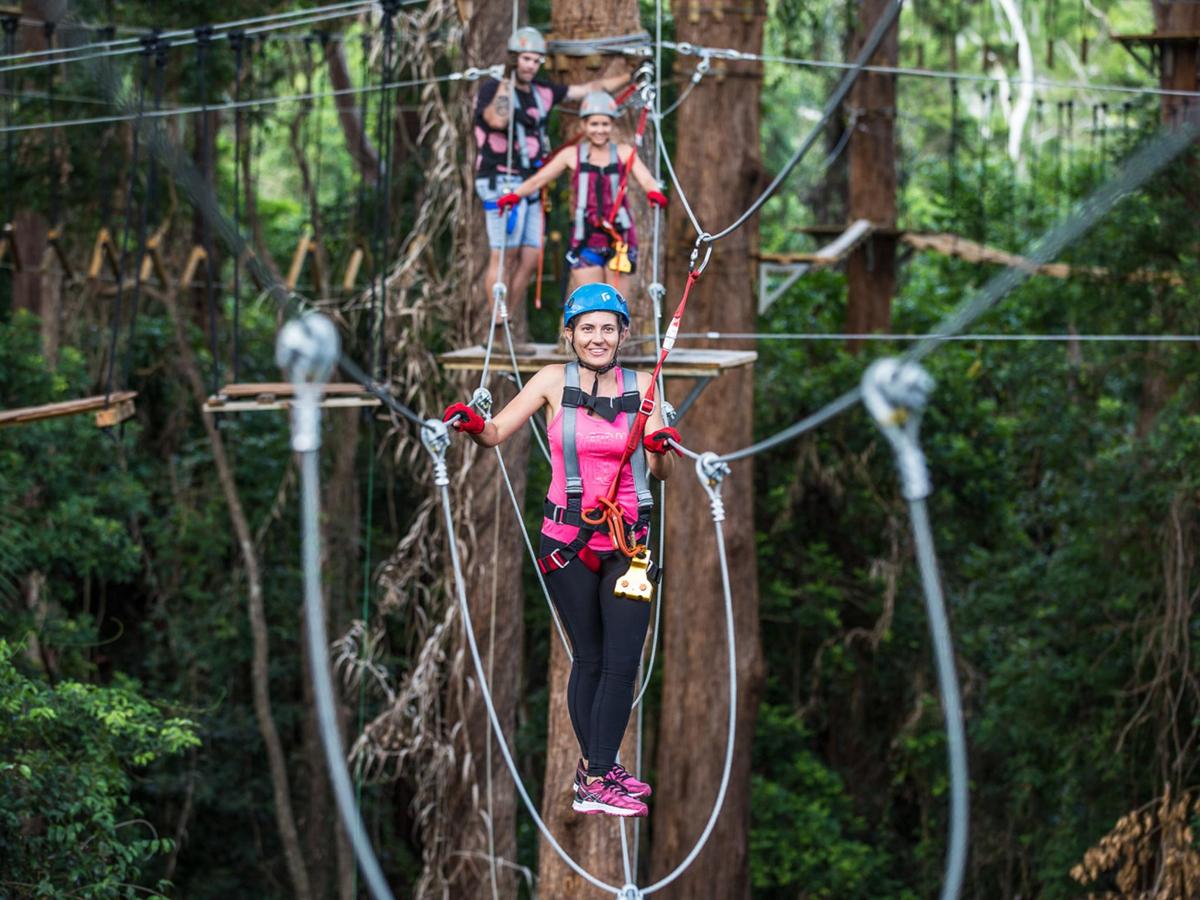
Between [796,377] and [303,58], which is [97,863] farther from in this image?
[303,58]

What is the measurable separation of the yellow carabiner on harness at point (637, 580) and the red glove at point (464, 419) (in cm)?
49

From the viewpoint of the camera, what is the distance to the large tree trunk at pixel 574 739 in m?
6.10

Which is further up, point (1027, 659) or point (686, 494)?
point (686, 494)

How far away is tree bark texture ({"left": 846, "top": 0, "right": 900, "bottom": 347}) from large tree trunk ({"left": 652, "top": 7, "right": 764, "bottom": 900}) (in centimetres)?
281

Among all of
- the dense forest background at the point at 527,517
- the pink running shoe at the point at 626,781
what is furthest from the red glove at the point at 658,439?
the dense forest background at the point at 527,517

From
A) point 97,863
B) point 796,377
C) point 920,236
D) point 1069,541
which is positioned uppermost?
point 920,236

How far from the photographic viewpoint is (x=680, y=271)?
8.74m

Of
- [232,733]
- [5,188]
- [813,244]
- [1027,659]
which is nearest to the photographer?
[1027,659]

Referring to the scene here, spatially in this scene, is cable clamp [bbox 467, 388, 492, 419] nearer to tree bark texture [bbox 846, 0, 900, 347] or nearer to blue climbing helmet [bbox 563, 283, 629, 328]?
blue climbing helmet [bbox 563, 283, 629, 328]

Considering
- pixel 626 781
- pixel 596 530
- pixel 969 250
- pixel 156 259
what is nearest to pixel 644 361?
pixel 596 530

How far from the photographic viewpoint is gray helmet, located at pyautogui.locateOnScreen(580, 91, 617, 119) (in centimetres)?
527

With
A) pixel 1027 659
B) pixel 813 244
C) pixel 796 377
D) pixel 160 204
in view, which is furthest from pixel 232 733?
pixel 813 244

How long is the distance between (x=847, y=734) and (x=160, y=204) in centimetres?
609

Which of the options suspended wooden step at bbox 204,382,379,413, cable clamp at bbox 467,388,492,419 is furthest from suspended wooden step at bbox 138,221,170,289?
cable clamp at bbox 467,388,492,419
